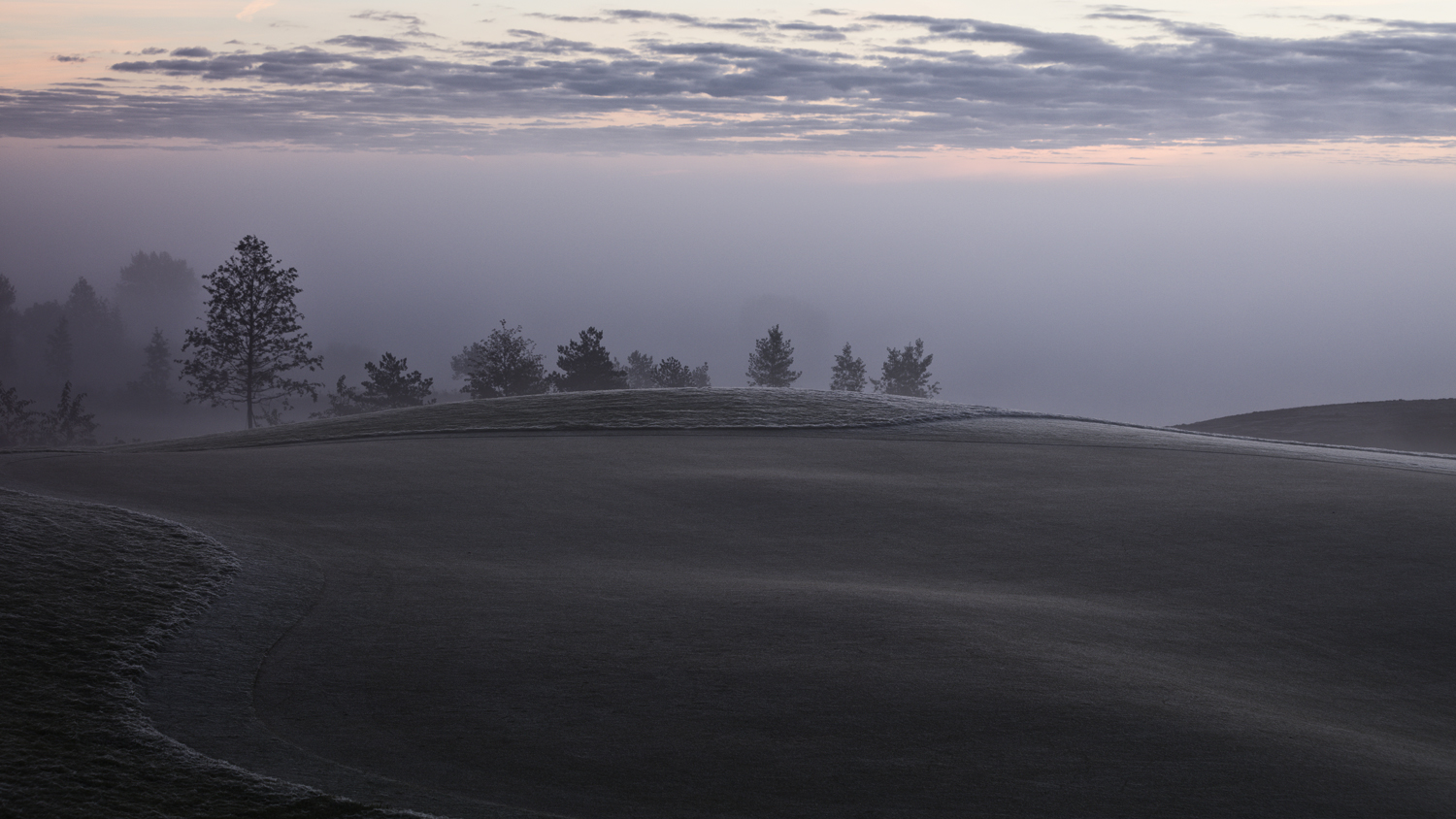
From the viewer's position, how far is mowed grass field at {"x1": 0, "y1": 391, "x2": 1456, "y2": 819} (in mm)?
6223

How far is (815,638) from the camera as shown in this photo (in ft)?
27.7

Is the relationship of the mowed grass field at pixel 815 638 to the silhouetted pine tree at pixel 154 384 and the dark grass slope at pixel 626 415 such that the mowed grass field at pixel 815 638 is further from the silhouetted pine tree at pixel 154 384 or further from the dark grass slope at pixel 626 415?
the silhouetted pine tree at pixel 154 384

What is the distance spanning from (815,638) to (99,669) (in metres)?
5.53

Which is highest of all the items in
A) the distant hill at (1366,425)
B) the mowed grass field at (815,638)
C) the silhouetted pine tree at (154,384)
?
the silhouetted pine tree at (154,384)

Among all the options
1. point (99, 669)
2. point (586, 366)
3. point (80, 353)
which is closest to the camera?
point (99, 669)

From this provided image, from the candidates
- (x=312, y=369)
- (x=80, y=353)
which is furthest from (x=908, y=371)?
(x=80, y=353)

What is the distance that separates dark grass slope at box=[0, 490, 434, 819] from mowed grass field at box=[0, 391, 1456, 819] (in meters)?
0.25

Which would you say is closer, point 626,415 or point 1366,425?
point 626,415

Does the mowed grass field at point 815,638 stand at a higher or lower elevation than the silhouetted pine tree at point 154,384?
lower

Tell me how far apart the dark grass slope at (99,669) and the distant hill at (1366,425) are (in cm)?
3996

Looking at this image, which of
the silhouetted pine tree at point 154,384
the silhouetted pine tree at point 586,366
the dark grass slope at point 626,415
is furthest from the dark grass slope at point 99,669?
the silhouetted pine tree at point 154,384

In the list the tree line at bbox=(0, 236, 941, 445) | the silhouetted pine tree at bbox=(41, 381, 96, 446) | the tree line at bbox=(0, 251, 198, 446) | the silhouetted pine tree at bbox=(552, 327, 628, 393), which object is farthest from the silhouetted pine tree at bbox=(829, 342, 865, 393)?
the tree line at bbox=(0, 251, 198, 446)

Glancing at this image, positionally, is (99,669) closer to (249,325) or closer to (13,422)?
(249,325)

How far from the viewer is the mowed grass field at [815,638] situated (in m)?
6.22
